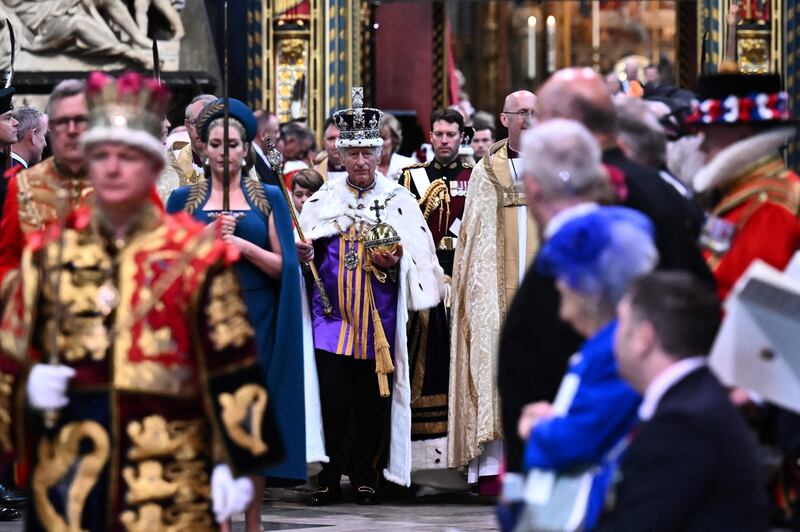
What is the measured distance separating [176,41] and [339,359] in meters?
6.18

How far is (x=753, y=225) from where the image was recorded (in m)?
5.76

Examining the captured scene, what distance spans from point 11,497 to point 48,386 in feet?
16.0

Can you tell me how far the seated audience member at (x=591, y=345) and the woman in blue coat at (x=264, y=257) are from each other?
3328 millimetres

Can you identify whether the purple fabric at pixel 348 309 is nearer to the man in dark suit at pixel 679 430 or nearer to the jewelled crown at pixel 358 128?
the jewelled crown at pixel 358 128

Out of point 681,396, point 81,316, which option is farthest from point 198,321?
point 681,396

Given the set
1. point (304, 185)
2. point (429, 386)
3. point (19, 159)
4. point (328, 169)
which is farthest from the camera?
point (328, 169)

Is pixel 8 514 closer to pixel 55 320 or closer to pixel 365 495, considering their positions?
pixel 365 495

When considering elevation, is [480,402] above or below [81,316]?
below

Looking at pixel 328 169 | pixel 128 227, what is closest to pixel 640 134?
pixel 128 227

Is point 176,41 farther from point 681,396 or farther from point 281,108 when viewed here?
point 681,396

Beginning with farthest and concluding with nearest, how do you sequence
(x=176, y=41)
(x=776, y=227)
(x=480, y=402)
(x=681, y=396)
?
1. (x=176, y=41)
2. (x=480, y=402)
3. (x=776, y=227)
4. (x=681, y=396)

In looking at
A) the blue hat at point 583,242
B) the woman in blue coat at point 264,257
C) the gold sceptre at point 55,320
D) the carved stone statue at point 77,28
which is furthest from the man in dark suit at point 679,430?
the carved stone statue at point 77,28

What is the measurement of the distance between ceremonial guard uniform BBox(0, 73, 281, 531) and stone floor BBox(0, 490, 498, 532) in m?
3.79

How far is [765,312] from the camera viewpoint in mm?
5195
